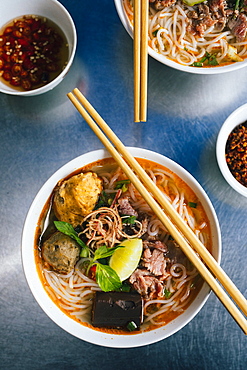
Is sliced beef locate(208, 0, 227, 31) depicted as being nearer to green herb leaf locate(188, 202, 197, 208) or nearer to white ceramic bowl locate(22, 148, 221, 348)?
white ceramic bowl locate(22, 148, 221, 348)

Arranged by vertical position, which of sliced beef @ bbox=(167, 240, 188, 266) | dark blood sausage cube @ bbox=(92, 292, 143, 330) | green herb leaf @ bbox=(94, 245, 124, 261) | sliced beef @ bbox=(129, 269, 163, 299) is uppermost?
green herb leaf @ bbox=(94, 245, 124, 261)

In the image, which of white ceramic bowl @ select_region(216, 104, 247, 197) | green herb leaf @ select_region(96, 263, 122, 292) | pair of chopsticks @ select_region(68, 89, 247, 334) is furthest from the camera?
white ceramic bowl @ select_region(216, 104, 247, 197)

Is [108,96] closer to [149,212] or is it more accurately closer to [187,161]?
[187,161]

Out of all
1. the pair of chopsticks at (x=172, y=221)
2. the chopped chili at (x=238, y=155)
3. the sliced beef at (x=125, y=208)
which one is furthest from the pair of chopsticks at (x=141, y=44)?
the chopped chili at (x=238, y=155)

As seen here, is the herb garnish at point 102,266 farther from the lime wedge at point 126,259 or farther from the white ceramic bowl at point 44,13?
the white ceramic bowl at point 44,13

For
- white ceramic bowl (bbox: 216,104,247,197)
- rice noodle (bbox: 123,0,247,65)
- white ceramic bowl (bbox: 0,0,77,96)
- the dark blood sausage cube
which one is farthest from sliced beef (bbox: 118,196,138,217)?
rice noodle (bbox: 123,0,247,65)

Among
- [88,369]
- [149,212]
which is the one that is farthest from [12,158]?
[88,369]
